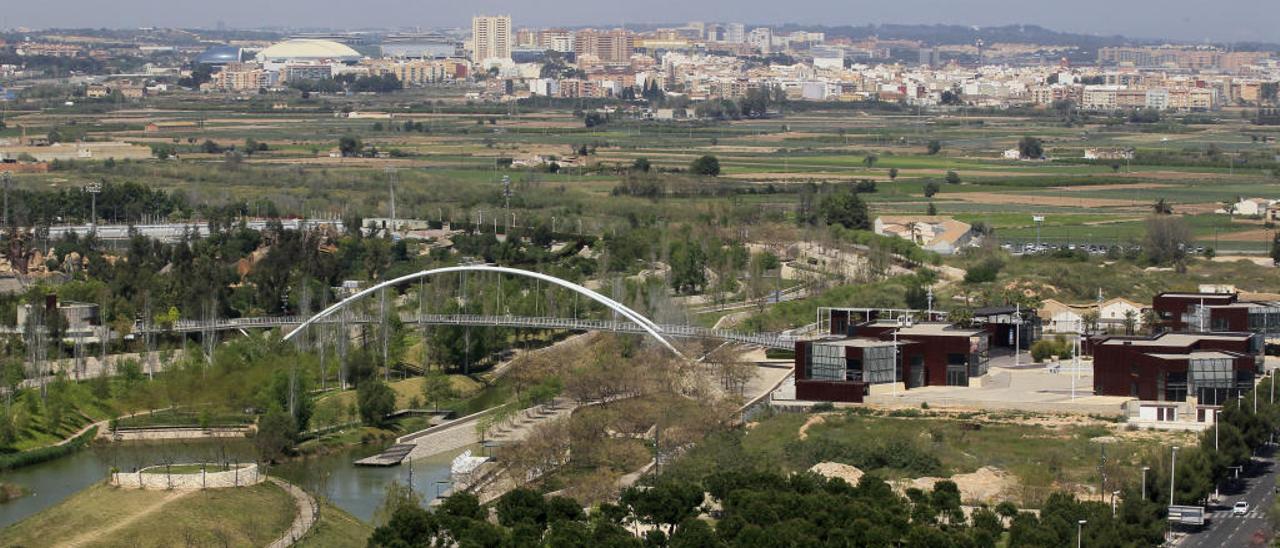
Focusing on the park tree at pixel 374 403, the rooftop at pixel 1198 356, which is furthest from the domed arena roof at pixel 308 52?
the rooftop at pixel 1198 356

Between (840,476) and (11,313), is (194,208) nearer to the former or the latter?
(11,313)

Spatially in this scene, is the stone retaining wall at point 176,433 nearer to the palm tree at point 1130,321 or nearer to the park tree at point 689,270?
the park tree at point 689,270

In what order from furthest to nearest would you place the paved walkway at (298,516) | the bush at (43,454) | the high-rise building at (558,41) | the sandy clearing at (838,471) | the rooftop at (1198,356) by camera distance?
the high-rise building at (558,41), the rooftop at (1198,356), the bush at (43,454), the sandy clearing at (838,471), the paved walkway at (298,516)

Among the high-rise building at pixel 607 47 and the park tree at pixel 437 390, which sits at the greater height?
the high-rise building at pixel 607 47

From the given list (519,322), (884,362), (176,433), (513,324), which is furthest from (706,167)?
(176,433)

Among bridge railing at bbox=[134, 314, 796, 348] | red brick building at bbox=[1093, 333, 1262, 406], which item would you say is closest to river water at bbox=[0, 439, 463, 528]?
bridge railing at bbox=[134, 314, 796, 348]
